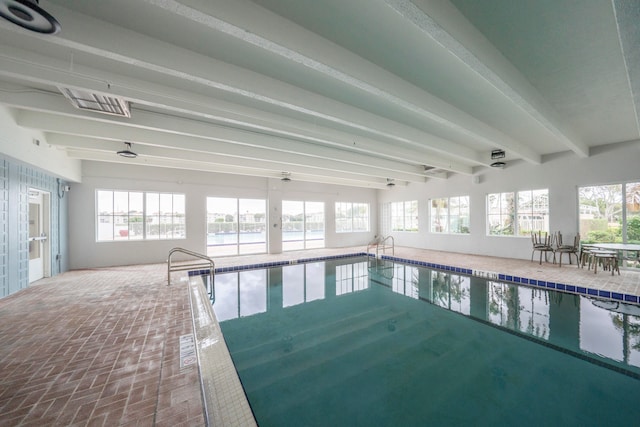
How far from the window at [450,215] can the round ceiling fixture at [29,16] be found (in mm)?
9395

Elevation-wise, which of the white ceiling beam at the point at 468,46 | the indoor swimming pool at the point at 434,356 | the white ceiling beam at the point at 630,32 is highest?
the white ceiling beam at the point at 468,46

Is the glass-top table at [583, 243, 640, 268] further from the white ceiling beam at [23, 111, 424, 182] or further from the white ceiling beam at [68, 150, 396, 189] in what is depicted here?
the white ceiling beam at [68, 150, 396, 189]

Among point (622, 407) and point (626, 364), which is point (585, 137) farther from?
point (622, 407)

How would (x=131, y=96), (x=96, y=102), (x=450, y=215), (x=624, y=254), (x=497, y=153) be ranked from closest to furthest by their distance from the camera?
(x=131, y=96) → (x=96, y=102) → (x=624, y=254) → (x=497, y=153) → (x=450, y=215)

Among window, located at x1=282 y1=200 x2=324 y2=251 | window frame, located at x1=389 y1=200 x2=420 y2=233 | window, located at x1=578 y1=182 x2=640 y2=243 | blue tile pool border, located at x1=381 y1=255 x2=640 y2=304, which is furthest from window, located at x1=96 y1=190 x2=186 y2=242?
window, located at x1=578 y1=182 x2=640 y2=243

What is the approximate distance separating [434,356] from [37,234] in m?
7.61

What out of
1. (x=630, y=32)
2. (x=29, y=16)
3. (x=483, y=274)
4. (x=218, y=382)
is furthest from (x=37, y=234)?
(x=483, y=274)

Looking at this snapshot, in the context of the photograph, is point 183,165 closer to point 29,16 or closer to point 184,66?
point 184,66

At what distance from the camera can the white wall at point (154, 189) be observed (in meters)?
6.35

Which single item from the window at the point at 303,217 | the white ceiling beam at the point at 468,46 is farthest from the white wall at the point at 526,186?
the white ceiling beam at the point at 468,46

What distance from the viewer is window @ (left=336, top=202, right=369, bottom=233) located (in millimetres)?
10539

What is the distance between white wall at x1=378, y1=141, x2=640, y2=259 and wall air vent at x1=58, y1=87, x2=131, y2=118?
28.9 ft

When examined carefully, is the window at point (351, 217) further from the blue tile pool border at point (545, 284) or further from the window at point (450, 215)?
the blue tile pool border at point (545, 284)

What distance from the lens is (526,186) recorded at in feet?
22.6
